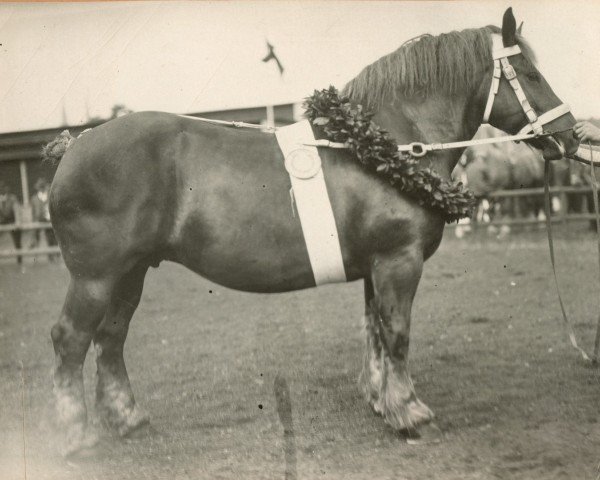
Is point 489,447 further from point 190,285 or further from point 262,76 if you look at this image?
point 190,285

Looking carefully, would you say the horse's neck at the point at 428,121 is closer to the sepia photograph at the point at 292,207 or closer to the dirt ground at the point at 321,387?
the sepia photograph at the point at 292,207

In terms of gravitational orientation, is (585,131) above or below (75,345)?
above

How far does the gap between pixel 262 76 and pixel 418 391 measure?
3.22m

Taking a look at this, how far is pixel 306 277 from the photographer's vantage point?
429 centimetres

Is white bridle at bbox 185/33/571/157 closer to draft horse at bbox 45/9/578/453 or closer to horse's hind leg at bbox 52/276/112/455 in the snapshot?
draft horse at bbox 45/9/578/453

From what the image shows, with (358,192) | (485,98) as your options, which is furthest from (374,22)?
(358,192)

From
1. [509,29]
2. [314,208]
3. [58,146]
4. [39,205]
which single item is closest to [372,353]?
[314,208]

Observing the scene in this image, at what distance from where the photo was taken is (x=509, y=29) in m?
4.29

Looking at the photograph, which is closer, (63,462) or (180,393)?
(63,462)

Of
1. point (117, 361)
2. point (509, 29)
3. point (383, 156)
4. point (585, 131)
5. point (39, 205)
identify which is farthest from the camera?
point (39, 205)

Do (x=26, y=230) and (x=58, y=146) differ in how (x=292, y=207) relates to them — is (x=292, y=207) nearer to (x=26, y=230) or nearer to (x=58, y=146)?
(x=58, y=146)

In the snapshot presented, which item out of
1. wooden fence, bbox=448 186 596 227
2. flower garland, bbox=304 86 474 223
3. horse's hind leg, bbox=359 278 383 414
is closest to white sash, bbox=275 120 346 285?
flower garland, bbox=304 86 474 223

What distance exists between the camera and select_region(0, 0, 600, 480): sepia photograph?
412 cm

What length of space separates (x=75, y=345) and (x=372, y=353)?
2081 mm
